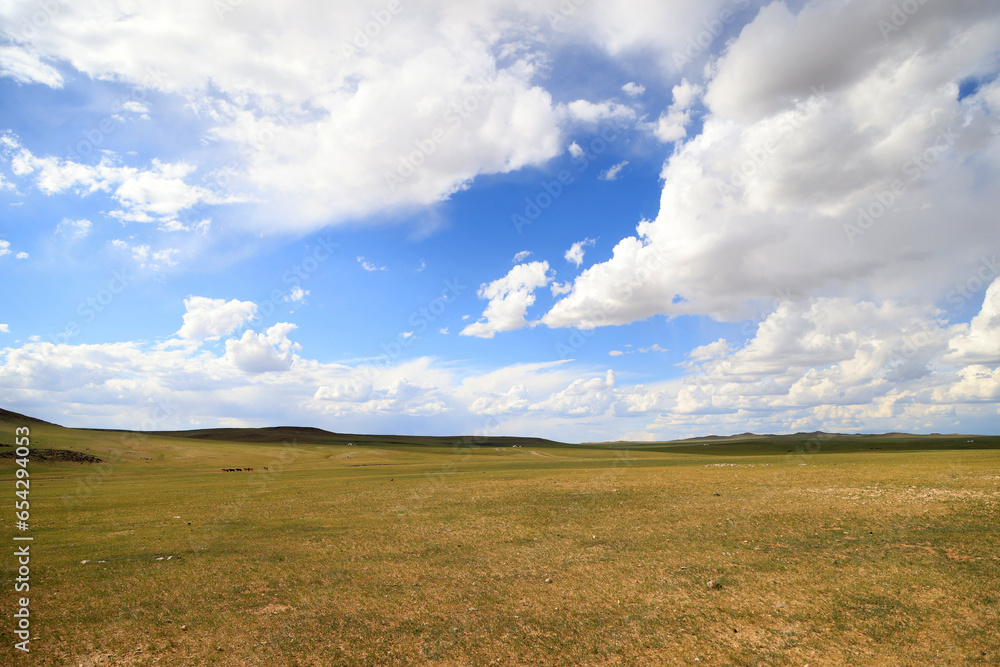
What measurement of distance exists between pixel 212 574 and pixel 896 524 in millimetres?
26331

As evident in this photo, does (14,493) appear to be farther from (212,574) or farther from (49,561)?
(212,574)

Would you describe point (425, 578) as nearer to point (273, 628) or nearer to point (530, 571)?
point (530, 571)

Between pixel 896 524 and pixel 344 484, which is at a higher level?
pixel 896 524

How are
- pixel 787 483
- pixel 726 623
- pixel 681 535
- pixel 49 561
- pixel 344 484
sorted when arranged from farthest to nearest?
pixel 344 484 → pixel 787 483 → pixel 681 535 → pixel 49 561 → pixel 726 623

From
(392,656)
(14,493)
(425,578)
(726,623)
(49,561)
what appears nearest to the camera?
(392,656)

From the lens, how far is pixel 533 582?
1470 centimetres

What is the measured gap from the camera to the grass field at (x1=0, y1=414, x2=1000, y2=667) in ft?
34.3

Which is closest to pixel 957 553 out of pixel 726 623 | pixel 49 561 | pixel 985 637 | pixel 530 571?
pixel 985 637

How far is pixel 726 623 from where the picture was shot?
11406 mm

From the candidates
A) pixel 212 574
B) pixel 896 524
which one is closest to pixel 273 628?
pixel 212 574

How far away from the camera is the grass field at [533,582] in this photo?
10.4 meters

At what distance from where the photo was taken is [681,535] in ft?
64.7

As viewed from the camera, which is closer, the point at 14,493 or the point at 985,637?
the point at 985,637

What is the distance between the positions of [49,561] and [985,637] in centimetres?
2798
